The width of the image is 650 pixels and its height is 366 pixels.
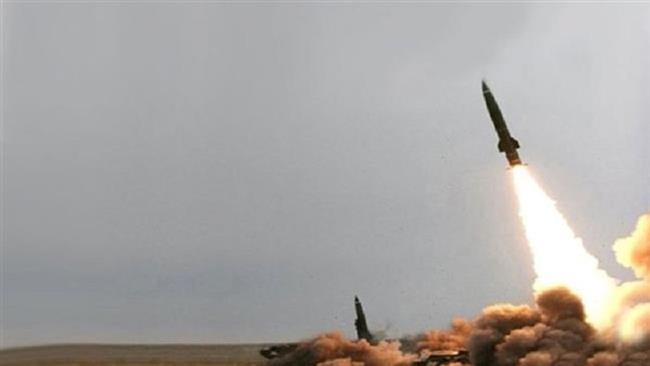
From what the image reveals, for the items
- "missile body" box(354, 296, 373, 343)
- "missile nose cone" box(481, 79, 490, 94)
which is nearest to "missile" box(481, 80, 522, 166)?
"missile nose cone" box(481, 79, 490, 94)

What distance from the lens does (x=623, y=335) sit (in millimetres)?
39344

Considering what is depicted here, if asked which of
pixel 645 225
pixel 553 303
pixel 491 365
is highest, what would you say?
pixel 645 225

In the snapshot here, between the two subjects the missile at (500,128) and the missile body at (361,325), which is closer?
the missile at (500,128)

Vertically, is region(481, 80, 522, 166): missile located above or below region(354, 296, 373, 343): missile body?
above

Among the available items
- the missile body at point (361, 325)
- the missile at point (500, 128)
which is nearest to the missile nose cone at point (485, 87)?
the missile at point (500, 128)

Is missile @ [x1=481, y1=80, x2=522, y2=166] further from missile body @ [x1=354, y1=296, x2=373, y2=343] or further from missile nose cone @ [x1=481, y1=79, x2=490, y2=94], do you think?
missile body @ [x1=354, y1=296, x2=373, y2=343]

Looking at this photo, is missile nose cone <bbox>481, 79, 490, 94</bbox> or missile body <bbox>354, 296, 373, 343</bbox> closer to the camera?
missile nose cone <bbox>481, 79, 490, 94</bbox>

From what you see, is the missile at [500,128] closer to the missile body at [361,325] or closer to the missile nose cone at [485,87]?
the missile nose cone at [485,87]

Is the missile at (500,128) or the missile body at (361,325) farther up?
the missile at (500,128)

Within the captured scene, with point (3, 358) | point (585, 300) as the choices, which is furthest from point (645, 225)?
point (3, 358)

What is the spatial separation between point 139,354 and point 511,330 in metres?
114

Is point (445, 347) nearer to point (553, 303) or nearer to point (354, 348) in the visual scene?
point (354, 348)

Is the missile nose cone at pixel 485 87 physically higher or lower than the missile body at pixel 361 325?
higher

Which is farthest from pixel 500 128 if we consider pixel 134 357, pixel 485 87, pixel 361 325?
pixel 134 357
